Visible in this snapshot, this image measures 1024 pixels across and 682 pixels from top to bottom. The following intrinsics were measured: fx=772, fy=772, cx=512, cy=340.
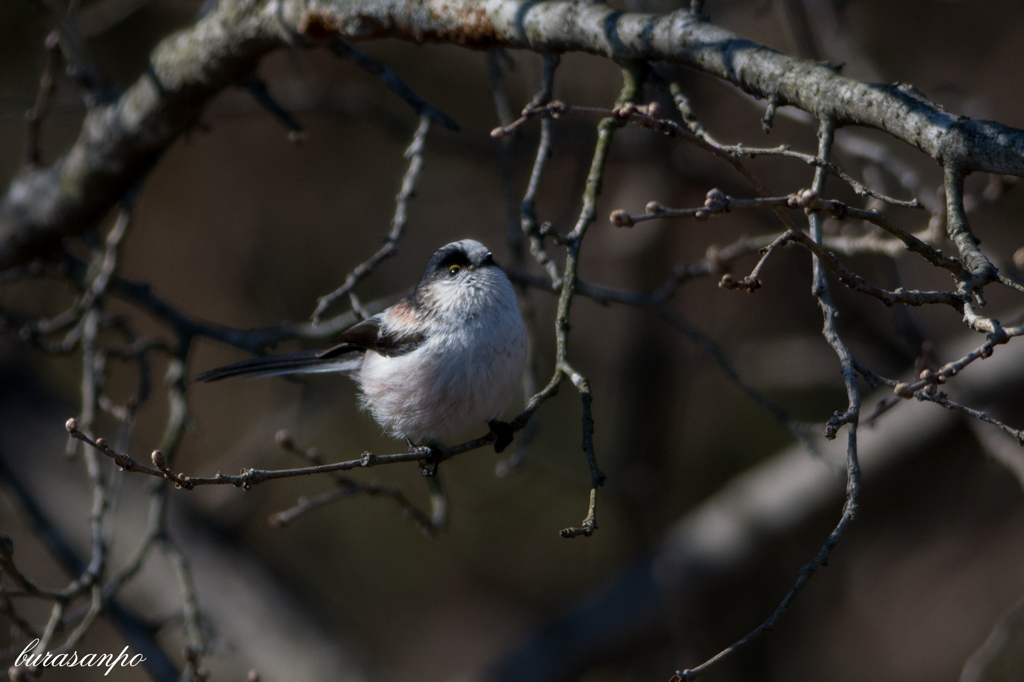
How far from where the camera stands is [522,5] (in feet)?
7.63

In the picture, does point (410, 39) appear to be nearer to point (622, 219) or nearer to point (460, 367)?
point (460, 367)

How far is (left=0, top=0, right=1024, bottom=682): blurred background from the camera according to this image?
15.4 feet

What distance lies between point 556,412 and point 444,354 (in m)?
4.19

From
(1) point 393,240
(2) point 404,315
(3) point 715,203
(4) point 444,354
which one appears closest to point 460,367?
(4) point 444,354

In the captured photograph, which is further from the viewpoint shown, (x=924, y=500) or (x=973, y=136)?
(x=924, y=500)

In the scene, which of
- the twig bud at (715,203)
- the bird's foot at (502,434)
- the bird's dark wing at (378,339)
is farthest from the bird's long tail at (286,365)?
the twig bud at (715,203)

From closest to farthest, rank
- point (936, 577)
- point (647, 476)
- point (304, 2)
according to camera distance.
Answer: point (304, 2)
point (647, 476)
point (936, 577)

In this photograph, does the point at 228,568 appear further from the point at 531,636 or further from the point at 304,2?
the point at 304,2

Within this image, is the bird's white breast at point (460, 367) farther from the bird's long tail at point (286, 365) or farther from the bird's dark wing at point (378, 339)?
the bird's long tail at point (286, 365)

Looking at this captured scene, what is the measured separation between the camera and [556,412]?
7.00m

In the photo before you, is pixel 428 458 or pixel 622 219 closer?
pixel 622 219

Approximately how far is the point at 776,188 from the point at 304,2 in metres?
3.97

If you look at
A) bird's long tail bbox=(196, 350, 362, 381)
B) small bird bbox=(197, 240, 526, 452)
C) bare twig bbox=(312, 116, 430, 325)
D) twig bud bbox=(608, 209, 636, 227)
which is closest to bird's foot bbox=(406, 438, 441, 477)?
small bird bbox=(197, 240, 526, 452)

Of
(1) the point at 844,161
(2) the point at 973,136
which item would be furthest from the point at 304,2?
(1) the point at 844,161
